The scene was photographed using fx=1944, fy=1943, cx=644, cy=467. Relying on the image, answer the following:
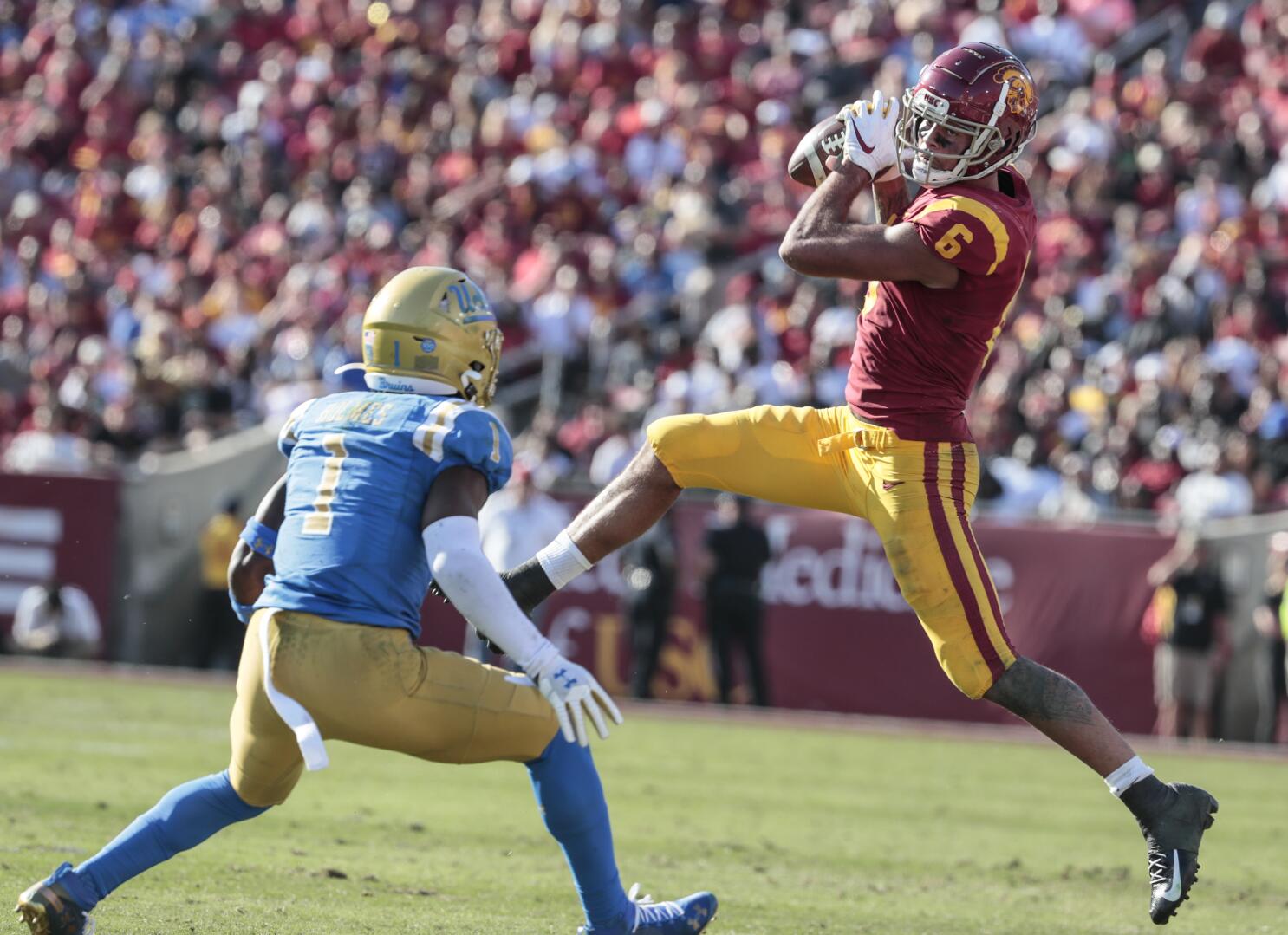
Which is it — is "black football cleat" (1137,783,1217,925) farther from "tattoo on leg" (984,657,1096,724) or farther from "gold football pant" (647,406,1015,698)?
"gold football pant" (647,406,1015,698)

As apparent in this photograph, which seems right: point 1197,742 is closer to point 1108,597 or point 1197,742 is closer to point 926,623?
point 1108,597

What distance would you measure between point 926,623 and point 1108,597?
27.9ft

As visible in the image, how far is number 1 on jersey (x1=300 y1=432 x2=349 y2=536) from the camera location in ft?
14.9

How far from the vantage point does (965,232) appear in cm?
539

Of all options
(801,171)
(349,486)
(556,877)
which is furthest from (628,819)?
(349,486)

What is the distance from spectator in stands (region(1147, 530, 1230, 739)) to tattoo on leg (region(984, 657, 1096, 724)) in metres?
7.87

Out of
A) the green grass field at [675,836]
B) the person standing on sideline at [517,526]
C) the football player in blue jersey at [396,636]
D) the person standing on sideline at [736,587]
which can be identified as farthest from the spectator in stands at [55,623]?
the football player in blue jersey at [396,636]

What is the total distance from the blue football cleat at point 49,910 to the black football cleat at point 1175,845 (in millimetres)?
2860

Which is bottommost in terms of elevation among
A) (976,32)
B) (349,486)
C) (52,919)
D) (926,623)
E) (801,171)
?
(52,919)

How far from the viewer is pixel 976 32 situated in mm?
16375

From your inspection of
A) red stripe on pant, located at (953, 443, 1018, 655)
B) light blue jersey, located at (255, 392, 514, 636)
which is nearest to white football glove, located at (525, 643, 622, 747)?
light blue jersey, located at (255, 392, 514, 636)

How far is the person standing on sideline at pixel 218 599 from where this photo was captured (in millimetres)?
14773

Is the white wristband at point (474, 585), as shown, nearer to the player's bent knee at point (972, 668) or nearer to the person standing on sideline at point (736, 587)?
the player's bent knee at point (972, 668)

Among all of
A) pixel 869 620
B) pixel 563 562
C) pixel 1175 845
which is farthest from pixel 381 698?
pixel 869 620
